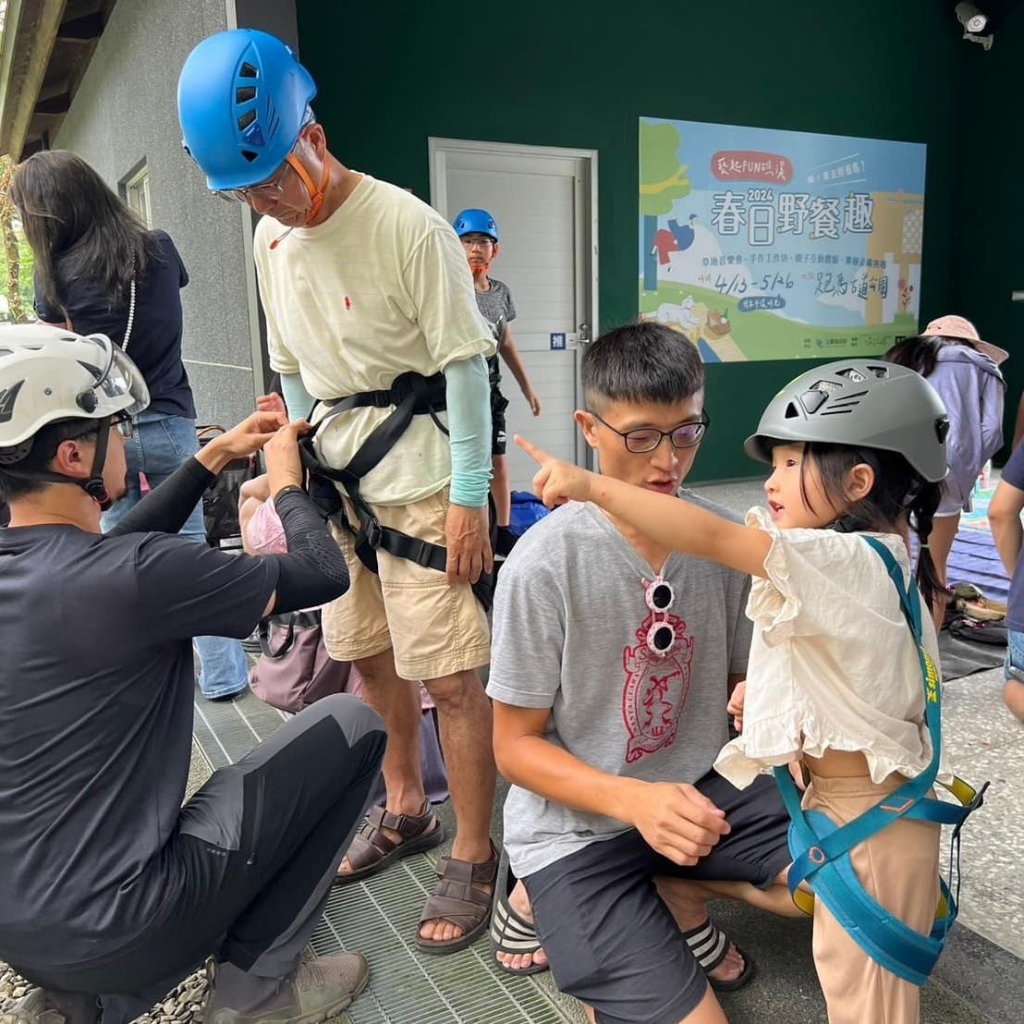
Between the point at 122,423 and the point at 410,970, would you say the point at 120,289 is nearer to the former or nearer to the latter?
the point at 122,423

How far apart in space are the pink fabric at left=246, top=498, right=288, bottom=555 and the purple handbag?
0.79 ft

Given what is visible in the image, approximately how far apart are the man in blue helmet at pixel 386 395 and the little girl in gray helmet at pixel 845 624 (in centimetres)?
83

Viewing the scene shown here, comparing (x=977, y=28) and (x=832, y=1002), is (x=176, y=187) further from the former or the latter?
(x=977, y=28)

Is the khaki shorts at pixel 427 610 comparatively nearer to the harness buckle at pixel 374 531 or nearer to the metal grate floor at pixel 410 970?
the harness buckle at pixel 374 531

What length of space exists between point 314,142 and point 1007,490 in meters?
2.51

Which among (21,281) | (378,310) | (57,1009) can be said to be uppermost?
(21,281)

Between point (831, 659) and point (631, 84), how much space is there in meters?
6.89

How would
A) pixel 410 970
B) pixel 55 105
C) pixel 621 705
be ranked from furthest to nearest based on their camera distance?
pixel 55 105, pixel 410 970, pixel 621 705

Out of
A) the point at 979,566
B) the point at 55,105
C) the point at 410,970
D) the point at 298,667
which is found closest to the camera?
the point at 410,970

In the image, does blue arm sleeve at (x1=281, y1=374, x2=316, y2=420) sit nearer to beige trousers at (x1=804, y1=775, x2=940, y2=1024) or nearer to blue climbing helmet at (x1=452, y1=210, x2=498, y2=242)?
beige trousers at (x1=804, y1=775, x2=940, y2=1024)

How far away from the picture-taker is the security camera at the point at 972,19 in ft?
28.0

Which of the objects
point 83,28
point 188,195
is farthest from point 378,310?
point 83,28

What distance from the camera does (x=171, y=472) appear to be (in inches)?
138

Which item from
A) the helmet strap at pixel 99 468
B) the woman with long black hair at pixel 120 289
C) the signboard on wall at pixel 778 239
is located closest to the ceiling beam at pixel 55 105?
the signboard on wall at pixel 778 239
